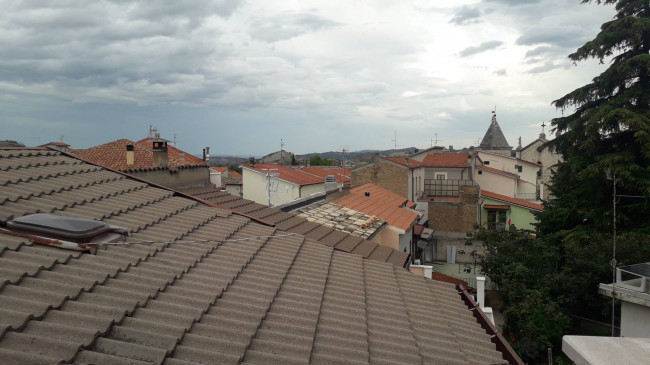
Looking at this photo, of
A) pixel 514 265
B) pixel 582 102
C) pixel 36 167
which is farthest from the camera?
pixel 582 102

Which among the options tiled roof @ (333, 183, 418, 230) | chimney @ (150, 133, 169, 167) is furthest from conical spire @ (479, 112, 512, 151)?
chimney @ (150, 133, 169, 167)

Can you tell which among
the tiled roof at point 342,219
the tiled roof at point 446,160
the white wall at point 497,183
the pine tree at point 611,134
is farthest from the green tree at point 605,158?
the white wall at point 497,183

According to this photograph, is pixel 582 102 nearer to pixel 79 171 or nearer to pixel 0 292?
pixel 79 171

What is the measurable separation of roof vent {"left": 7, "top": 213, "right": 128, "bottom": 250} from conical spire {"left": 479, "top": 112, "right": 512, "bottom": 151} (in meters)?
63.2

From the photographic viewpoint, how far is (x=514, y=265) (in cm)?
1688

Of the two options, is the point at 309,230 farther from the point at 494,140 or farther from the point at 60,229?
the point at 494,140

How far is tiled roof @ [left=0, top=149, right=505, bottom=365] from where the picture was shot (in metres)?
2.51

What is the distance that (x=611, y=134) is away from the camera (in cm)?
1781

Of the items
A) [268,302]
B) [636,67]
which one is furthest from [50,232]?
[636,67]

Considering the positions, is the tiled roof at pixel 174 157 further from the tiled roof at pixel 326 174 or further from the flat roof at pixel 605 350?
the tiled roof at pixel 326 174

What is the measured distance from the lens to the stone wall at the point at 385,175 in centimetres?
3203

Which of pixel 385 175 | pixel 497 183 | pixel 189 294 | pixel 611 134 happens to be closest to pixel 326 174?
pixel 385 175

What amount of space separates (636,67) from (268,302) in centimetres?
1895

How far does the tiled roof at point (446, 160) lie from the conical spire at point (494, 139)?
22.1 metres
